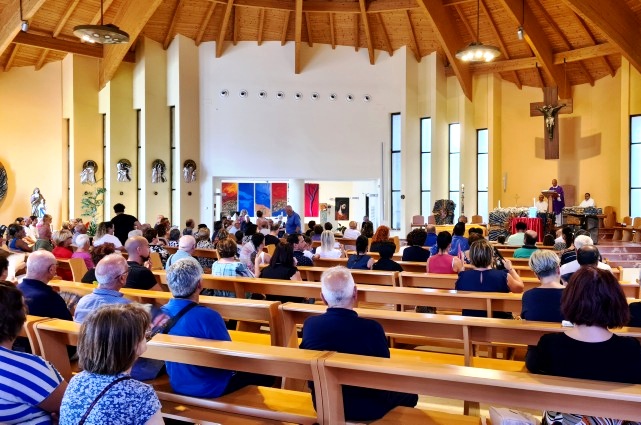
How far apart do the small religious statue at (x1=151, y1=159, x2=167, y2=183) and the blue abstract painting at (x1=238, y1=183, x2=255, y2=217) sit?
2314 millimetres

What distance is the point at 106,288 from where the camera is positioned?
322cm

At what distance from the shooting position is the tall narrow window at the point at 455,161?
52.8ft

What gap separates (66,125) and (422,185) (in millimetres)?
9327

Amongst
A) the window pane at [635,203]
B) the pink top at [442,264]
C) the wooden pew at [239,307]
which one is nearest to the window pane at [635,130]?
the window pane at [635,203]

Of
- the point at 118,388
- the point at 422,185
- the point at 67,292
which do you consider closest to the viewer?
the point at 118,388

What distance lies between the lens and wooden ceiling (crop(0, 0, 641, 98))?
12750 mm

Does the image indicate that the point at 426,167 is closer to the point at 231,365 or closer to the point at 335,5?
the point at 335,5

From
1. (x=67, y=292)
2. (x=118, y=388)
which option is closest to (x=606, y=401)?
(x=118, y=388)

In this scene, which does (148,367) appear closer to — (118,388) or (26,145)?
(118,388)

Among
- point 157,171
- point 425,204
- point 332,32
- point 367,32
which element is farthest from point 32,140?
point 425,204

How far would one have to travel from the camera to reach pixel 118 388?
174cm

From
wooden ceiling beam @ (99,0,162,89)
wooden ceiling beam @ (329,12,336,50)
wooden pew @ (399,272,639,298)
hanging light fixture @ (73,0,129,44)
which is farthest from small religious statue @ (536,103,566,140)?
wooden pew @ (399,272,639,298)

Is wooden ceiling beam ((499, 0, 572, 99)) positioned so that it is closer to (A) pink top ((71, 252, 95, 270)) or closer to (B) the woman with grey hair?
(A) pink top ((71, 252, 95, 270))

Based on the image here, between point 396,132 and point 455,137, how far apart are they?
1.64m
